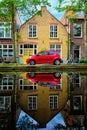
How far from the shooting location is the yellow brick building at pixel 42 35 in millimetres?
51375

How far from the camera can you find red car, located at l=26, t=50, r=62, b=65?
Answer: 134 ft

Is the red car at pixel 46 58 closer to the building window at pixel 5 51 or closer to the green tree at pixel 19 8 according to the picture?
the green tree at pixel 19 8

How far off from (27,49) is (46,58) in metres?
10.1

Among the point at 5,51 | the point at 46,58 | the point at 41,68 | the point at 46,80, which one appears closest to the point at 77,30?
the point at 5,51

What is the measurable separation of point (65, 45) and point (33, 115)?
1723 inches

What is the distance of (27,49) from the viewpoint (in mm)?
51219

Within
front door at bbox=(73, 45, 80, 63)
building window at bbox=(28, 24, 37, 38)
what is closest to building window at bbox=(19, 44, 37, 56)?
building window at bbox=(28, 24, 37, 38)

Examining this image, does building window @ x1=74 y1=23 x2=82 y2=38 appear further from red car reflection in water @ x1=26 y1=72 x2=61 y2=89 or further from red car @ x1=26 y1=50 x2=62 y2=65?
red car reflection in water @ x1=26 y1=72 x2=61 y2=89

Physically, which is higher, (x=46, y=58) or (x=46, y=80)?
(x=46, y=58)

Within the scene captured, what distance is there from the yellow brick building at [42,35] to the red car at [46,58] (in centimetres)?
963

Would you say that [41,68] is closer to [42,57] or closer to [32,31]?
[42,57]

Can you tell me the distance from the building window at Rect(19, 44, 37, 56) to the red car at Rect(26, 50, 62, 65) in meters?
9.49

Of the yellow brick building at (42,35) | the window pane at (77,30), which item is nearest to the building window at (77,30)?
the window pane at (77,30)

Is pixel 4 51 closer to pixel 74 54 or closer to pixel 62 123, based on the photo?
pixel 74 54
